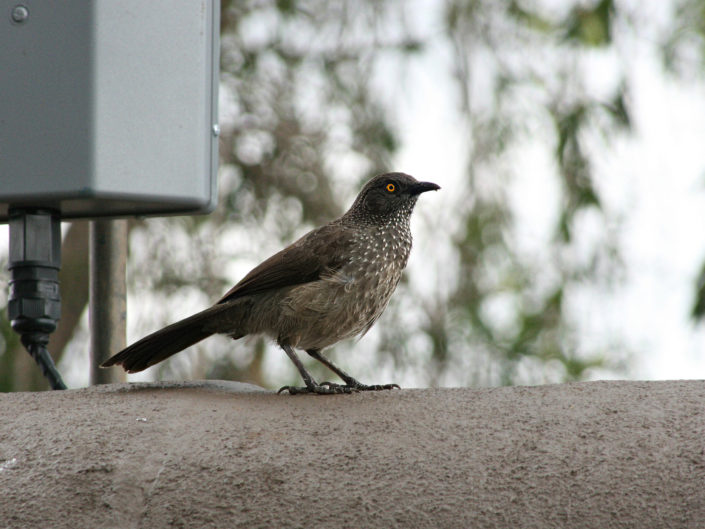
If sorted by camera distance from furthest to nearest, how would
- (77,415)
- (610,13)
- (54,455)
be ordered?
(610,13)
(77,415)
(54,455)

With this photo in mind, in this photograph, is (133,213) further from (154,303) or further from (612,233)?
(612,233)

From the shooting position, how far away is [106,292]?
399 cm

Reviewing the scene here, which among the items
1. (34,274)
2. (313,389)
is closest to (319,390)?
(313,389)

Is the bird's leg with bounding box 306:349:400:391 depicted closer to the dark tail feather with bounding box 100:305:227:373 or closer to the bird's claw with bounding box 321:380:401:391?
the bird's claw with bounding box 321:380:401:391

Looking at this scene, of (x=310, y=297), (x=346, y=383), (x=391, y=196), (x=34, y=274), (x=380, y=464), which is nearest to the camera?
(x=380, y=464)

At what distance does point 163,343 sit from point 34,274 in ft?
3.14

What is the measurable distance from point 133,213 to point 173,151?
0.95 feet

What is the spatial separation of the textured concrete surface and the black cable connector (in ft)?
1.30

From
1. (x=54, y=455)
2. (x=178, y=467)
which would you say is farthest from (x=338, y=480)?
(x=54, y=455)

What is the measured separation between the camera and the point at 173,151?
3207mm

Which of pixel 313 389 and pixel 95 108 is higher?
pixel 95 108

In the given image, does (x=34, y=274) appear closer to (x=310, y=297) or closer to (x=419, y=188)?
(x=310, y=297)

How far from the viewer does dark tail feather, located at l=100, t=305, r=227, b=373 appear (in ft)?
13.3

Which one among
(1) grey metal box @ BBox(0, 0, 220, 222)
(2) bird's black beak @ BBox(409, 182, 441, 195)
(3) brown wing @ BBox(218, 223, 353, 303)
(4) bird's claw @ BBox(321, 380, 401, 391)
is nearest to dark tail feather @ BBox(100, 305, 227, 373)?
(3) brown wing @ BBox(218, 223, 353, 303)
